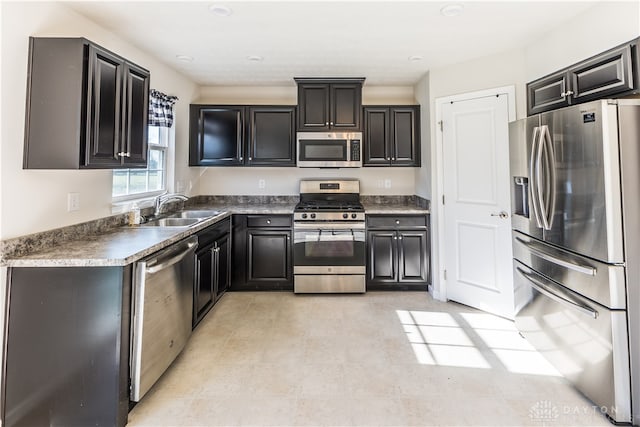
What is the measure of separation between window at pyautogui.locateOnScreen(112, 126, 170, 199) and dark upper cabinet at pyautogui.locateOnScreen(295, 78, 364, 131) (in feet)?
5.09

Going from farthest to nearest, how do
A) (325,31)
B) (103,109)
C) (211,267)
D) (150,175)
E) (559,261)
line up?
(150,175), (211,267), (325,31), (559,261), (103,109)

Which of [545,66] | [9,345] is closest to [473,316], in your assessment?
[545,66]

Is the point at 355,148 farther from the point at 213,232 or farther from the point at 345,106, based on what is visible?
the point at 213,232

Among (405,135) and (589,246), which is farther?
(405,135)

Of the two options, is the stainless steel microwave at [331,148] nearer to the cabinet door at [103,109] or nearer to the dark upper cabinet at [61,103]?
the cabinet door at [103,109]

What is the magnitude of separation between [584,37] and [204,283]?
3.51 meters

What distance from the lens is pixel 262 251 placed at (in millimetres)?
3656

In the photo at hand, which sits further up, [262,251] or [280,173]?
[280,173]

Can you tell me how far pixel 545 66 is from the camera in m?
2.63

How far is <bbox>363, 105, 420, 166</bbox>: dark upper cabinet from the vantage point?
3871 millimetres

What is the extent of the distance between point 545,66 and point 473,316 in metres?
2.26

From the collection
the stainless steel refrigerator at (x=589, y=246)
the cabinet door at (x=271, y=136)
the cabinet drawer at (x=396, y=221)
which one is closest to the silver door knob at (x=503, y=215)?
the stainless steel refrigerator at (x=589, y=246)

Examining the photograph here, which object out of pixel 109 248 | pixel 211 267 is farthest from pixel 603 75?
pixel 211 267

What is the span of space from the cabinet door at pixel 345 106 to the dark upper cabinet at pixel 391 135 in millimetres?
174
